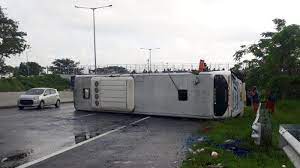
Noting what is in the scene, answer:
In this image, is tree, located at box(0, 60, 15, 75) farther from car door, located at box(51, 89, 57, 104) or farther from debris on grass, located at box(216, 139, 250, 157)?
debris on grass, located at box(216, 139, 250, 157)

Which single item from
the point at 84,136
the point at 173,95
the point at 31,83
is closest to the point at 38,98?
the point at 173,95

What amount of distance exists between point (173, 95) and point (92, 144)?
10.9 metres

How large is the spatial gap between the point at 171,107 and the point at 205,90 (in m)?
2.27

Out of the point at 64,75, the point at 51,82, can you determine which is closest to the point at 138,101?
the point at 51,82

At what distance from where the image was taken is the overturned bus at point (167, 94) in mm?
21953

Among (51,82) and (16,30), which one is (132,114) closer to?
(16,30)

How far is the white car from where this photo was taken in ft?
100

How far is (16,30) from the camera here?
4631cm

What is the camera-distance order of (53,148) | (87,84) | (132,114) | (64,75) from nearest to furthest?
(53,148) < (132,114) < (87,84) < (64,75)

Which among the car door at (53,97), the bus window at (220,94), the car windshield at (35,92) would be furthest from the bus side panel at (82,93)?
the bus window at (220,94)

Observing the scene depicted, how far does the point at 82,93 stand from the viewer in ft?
90.6

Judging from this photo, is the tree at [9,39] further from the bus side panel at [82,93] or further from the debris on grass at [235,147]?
the debris on grass at [235,147]

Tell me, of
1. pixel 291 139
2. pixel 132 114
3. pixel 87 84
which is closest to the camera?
pixel 291 139

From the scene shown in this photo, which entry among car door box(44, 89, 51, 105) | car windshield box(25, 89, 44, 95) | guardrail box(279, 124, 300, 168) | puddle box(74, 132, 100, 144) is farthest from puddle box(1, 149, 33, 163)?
car door box(44, 89, 51, 105)
